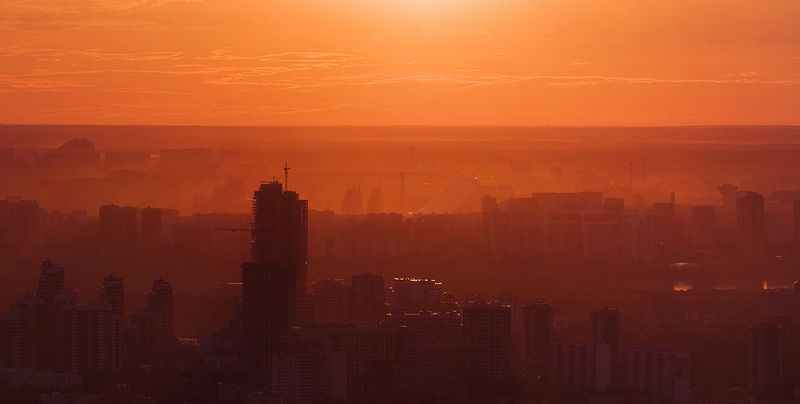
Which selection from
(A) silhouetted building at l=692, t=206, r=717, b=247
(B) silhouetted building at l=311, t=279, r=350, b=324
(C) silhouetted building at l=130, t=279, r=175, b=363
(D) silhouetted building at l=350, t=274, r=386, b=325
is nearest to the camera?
(C) silhouetted building at l=130, t=279, r=175, b=363

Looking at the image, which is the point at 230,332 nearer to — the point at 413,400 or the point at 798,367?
the point at 413,400

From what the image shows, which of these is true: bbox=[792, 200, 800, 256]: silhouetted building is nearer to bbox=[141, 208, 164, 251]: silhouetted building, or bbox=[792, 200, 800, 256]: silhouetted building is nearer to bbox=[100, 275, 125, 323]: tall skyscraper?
bbox=[141, 208, 164, 251]: silhouetted building

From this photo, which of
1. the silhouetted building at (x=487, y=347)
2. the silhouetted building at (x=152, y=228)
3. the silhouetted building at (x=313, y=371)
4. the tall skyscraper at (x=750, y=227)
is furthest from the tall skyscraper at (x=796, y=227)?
the silhouetted building at (x=313, y=371)

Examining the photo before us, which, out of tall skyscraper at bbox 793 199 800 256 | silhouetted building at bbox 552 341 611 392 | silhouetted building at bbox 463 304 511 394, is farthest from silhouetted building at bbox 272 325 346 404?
tall skyscraper at bbox 793 199 800 256

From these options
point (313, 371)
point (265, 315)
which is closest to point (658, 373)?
point (313, 371)

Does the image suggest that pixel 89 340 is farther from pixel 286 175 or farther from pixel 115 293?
pixel 286 175

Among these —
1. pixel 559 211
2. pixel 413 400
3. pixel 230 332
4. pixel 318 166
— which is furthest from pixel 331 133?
pixel 413 400
